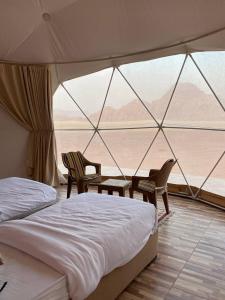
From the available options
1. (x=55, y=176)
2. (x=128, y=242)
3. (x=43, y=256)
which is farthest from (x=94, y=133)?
(x=43, y=256)

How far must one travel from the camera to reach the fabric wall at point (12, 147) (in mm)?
6324

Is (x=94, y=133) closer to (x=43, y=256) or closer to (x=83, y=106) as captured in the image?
(x=83, y=106)

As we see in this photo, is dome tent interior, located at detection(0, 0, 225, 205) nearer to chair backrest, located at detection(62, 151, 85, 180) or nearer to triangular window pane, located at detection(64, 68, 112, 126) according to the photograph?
triangular window pane, located at detection(64, 68, 112, 126)

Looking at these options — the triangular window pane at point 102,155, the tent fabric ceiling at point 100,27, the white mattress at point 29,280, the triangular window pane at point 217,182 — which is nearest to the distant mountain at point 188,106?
the triangular window pane at point 217,182

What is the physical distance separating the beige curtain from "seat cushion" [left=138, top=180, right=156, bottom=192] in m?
2.55

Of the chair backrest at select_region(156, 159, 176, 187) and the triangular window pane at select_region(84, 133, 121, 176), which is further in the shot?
the triangular window pane at select_region(84, 133, 121, 176)

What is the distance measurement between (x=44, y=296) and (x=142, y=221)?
1340 millimetres

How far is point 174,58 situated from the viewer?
5.23 m

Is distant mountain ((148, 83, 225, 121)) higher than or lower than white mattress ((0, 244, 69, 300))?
higher

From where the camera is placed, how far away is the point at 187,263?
10.5ft

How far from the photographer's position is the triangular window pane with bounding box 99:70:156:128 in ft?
20.4

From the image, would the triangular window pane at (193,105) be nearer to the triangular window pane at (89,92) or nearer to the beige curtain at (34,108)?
the triangular window pane at (89,92)

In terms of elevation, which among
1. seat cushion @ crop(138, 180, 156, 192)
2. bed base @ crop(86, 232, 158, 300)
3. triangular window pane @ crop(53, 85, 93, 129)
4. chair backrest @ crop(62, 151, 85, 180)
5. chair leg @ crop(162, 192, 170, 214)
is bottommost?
bed base @ crop(86, 232, 158, 300)

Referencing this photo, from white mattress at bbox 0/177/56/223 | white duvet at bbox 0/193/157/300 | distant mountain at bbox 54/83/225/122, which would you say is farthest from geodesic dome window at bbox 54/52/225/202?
white duvet at bbox 0/193/157/300
